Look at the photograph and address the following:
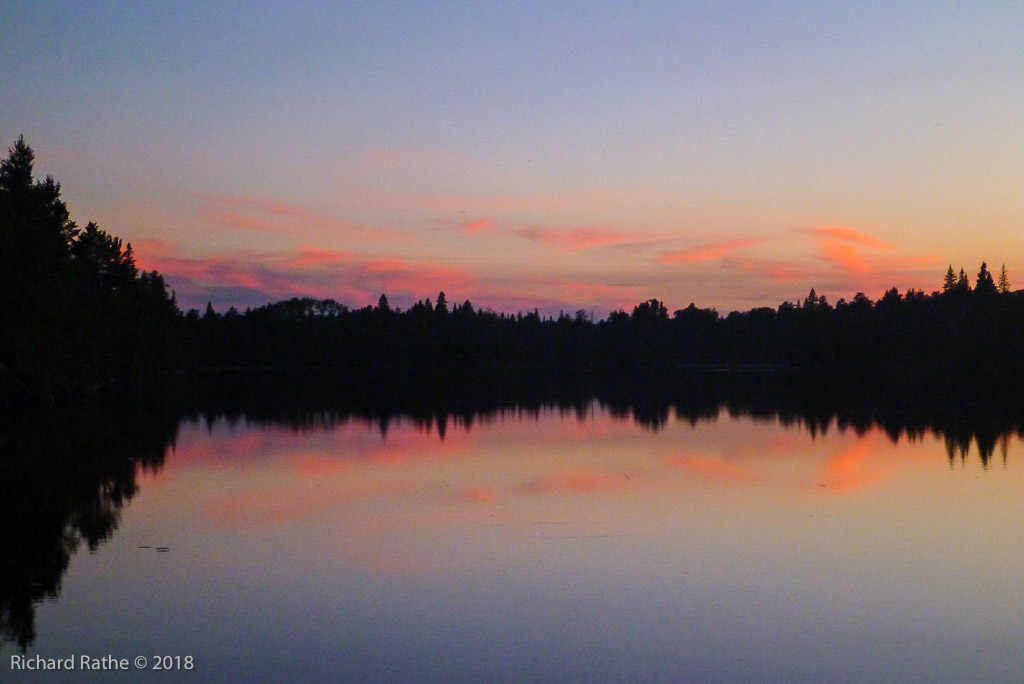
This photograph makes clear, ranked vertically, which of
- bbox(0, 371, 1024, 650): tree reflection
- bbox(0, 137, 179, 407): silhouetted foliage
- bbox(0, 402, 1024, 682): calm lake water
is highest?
bbox(0, 137, 179, 407): silhouetted foliage

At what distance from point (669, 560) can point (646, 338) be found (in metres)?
150

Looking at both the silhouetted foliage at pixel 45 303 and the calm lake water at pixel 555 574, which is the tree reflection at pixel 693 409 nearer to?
the silhouetted foliage at pixel 45 303

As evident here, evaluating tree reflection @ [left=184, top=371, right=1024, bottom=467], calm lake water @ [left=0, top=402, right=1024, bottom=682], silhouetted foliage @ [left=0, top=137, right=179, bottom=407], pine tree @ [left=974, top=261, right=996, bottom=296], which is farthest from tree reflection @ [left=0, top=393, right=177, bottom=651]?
pine tree @ [left=974, top=261, right=996, bottom=296]

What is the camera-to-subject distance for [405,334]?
144m

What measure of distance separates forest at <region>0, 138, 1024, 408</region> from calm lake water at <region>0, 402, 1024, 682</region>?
58.6 ft

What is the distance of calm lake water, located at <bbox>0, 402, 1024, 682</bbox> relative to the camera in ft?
27.2

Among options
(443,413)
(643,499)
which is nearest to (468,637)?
(643,499)

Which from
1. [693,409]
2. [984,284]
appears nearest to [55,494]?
[693,409]

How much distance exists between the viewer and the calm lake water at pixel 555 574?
27.2 ft

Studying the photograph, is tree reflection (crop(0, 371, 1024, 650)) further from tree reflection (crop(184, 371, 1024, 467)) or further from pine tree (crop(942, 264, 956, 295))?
pine tree (crop(942, 264, 956, 295))

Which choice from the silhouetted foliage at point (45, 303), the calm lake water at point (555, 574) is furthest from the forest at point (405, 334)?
the calm lake water at point (555, 574)

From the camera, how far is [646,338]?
160m

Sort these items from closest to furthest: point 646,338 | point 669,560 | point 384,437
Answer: point 669,560 → point 384,437 → point 646,338

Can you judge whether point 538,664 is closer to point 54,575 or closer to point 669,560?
point 669,560
